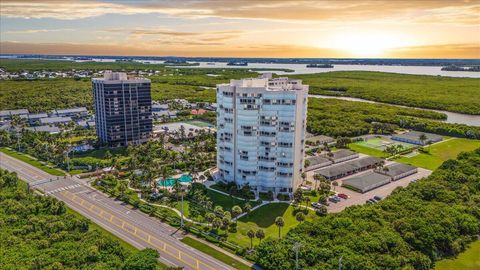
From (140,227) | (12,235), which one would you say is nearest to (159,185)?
(140,227)

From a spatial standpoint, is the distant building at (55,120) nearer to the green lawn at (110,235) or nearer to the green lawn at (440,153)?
the green lawn at (110,235)

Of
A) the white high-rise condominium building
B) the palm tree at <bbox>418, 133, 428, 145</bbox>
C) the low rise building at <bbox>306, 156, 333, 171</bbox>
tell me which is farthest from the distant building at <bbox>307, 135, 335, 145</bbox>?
the white high-rise condominium building

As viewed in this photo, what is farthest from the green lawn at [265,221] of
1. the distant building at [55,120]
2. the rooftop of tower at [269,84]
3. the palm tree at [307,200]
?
the distant building at [55,120]

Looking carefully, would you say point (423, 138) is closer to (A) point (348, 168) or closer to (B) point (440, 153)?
(B) point (440, 153)

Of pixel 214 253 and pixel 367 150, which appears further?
pixel 367 150

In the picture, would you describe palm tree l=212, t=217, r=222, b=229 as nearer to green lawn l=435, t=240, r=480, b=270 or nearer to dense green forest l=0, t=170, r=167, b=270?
dense green forest l=0, t=170, r=167, b=270

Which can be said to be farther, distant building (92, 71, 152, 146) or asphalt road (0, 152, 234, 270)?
distant building (92, 71, 152, 146)

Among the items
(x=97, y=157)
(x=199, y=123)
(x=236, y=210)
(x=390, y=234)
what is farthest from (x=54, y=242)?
(x=199, y=123)
